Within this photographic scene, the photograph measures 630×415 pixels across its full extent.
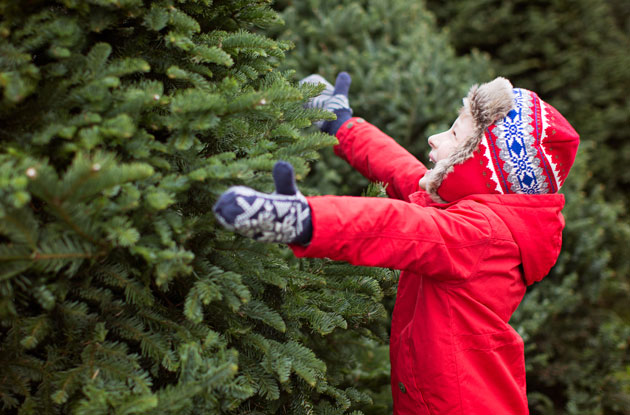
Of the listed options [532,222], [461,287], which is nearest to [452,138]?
[532,222]

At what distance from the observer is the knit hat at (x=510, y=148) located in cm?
175

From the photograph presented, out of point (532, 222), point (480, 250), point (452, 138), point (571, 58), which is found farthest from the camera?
point (571, 58)

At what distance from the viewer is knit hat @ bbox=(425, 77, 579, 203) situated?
1747mm

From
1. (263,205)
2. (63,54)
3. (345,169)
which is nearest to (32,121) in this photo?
(63,54)

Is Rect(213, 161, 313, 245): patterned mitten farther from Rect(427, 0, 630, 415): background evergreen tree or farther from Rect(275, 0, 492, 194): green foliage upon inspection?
Rect(427, 0, 630, 415): background evergreen tree

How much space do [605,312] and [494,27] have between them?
3355mm

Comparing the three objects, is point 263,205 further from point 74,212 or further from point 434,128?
point 434,128

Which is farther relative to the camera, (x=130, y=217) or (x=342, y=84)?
(x=342, y=84)

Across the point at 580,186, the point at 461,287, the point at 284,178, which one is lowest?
the point at 580,186

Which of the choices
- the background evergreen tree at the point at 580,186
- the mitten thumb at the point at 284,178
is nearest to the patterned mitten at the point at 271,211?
the mitten thumb at the point at 284,178

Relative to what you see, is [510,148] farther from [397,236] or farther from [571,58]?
[571,58]

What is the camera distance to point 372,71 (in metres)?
3.38

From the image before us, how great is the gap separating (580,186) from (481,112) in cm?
256

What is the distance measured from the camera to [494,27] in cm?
546
